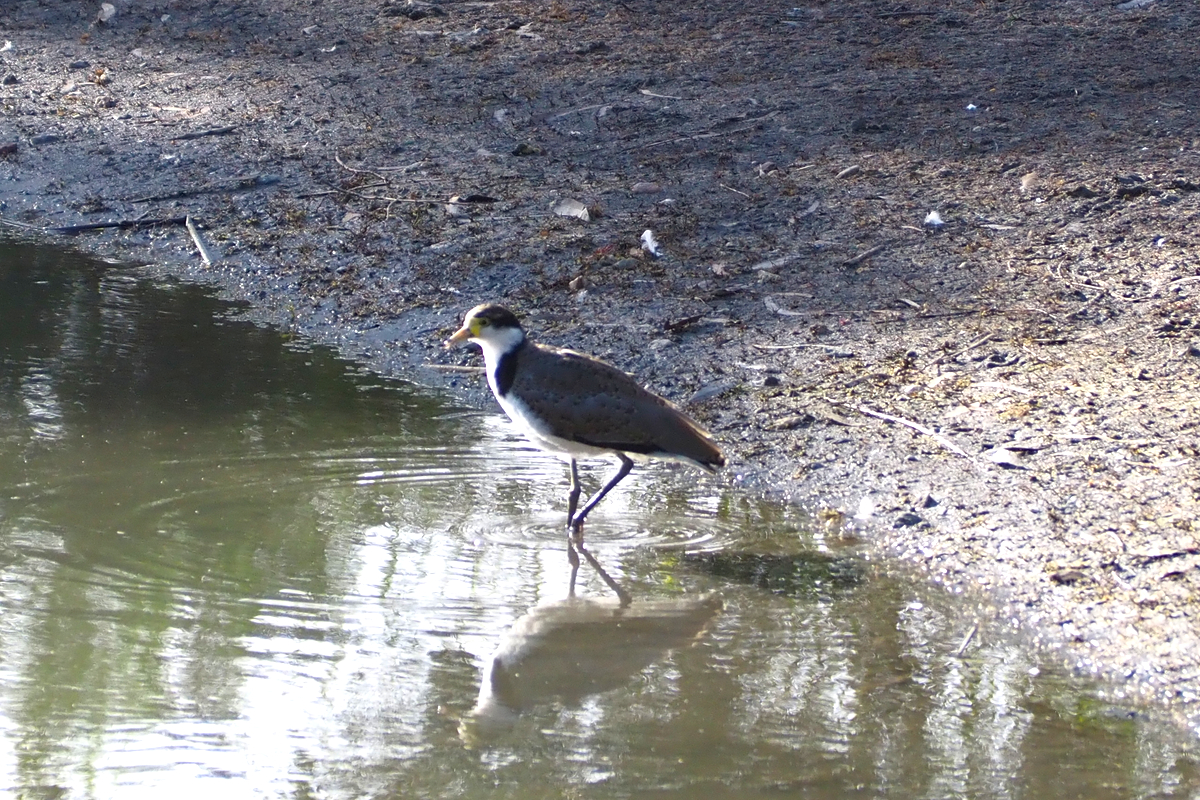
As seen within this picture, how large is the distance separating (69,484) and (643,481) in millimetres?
2668

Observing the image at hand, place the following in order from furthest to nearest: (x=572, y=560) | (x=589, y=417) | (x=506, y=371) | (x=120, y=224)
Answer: (x=120, y=224)
(x=506, y=371)
(x=589, y=417)
(x=572, y=560)

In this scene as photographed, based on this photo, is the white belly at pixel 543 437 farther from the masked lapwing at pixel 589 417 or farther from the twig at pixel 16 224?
the twig at pixel 16 224

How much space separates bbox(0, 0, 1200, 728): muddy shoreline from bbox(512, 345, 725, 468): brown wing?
755 millimetres

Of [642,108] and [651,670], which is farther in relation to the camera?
[642,108]

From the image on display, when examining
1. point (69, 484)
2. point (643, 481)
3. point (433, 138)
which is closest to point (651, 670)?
point (643, 481)

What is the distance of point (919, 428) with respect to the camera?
23.6 ft

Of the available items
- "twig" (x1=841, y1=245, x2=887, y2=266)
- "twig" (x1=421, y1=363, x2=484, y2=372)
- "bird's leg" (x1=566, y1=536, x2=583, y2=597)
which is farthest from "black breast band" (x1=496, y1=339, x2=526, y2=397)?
"twig" (x1=841, y1=245, x2=887, y2=266)

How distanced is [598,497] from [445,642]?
130 cm

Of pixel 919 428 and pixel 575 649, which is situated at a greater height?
pixel 919 428

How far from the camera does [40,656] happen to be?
5270mm

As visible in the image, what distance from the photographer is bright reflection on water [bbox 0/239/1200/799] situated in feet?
15.1

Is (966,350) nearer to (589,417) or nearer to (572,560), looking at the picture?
(589,417)

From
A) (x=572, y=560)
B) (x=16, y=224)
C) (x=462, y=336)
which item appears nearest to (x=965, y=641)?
(x=572, y=560)

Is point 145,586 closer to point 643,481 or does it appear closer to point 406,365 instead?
point 643,481
